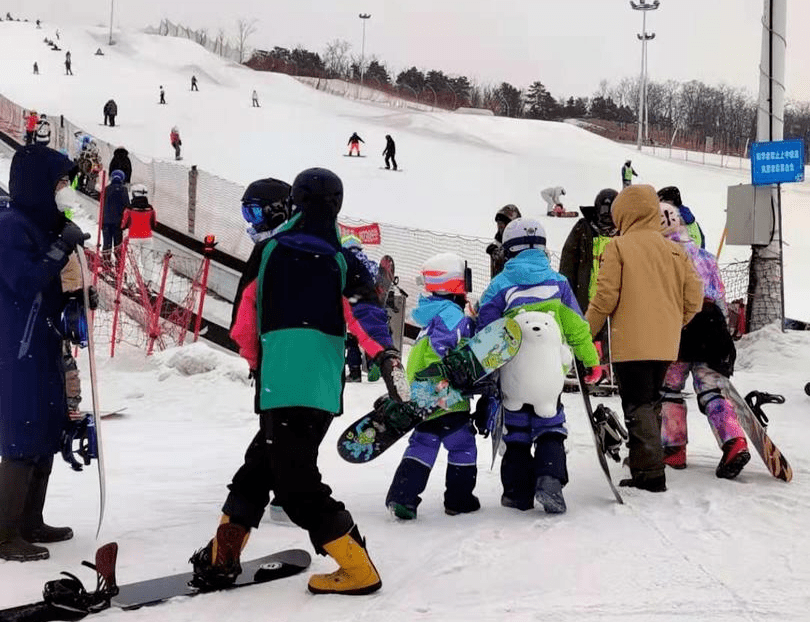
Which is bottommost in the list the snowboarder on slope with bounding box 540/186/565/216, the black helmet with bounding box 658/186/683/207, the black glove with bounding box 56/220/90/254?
the black glove with bounding box 56/220/90/254

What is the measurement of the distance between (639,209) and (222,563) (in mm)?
3164

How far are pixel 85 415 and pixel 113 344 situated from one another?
6.99m

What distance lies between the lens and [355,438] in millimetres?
5078

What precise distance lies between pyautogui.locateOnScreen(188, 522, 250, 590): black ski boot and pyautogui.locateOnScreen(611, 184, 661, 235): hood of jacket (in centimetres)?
301

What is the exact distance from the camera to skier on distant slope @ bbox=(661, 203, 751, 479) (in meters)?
5.89

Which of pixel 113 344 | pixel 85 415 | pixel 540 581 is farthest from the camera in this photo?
pixel 113 344

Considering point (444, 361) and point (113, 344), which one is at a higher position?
point (444, 361)

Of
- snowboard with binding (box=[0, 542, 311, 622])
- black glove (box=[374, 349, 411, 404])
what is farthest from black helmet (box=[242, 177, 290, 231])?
snowboard with binding (box=[0, 542, 311, 622])

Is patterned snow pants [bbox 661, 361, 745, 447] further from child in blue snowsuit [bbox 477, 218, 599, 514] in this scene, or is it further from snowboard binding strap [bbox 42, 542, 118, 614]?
snowboard binding strap [bbox 42, 542, 118, 614]

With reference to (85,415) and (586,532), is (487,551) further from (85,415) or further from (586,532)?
(85,415)

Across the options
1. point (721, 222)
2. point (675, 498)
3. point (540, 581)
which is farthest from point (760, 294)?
point (721, 222)

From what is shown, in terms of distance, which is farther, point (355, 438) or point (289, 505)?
point (355, 438)

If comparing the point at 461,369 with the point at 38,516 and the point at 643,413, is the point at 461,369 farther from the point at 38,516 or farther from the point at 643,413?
the point at 38,516

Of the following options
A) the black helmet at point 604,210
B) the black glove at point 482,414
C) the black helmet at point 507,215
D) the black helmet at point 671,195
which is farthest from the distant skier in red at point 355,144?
the black glove at point 482,414
